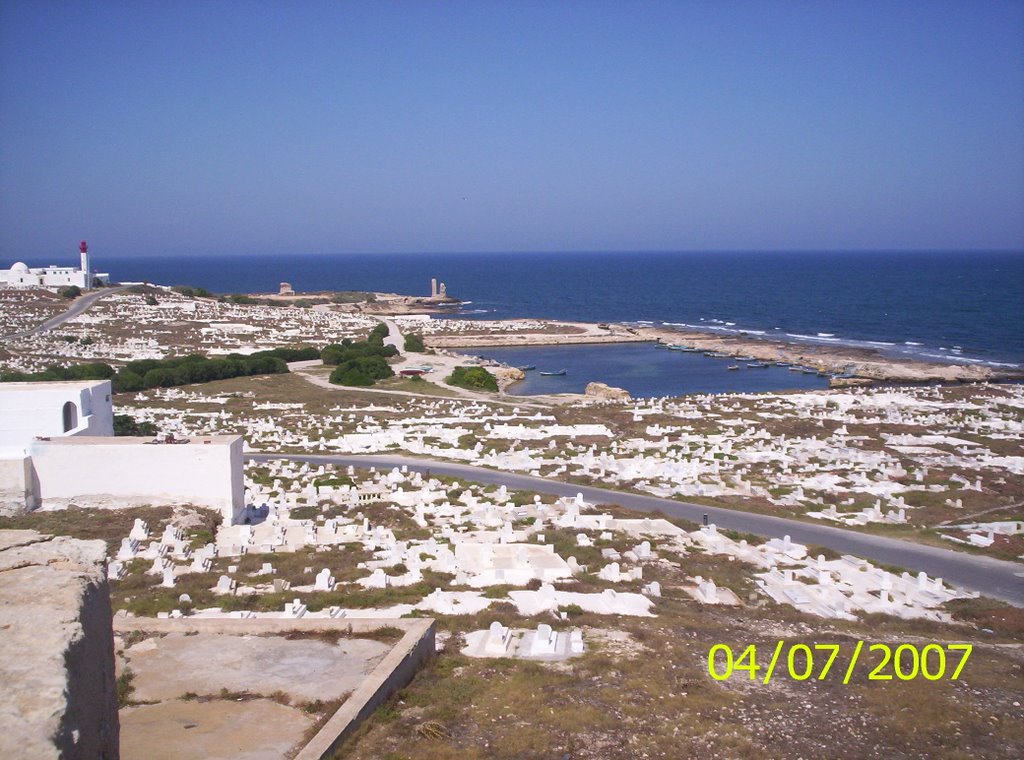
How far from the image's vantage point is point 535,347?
90.0 m

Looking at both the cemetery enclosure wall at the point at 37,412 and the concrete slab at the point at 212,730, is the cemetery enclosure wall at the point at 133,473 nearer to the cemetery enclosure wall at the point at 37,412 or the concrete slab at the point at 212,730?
the cemetery enclosure wall at the point at 37,412

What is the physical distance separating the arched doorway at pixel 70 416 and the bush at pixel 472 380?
32.8 m

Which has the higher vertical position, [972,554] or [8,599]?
[8,599]

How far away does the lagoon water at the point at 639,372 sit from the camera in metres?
65.0

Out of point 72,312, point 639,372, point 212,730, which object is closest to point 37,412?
point 212,730

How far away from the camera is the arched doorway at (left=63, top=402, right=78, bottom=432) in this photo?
80.3 ft

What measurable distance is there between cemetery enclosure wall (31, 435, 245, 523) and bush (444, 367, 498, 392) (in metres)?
34.6

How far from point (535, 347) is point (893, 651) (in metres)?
76.4

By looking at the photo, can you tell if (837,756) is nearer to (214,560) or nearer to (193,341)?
(214,560)

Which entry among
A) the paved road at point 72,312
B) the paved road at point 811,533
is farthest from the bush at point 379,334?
the paved road at point 811,533

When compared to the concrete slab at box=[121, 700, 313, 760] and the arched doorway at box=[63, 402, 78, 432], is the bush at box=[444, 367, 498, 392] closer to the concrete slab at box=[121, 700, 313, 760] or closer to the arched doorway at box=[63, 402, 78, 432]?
the arched doorway at box=[63, 402, 78, 432]

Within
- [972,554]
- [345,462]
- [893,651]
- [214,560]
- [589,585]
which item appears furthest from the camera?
[345,462]

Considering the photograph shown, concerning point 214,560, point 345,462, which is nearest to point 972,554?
point 214,560
